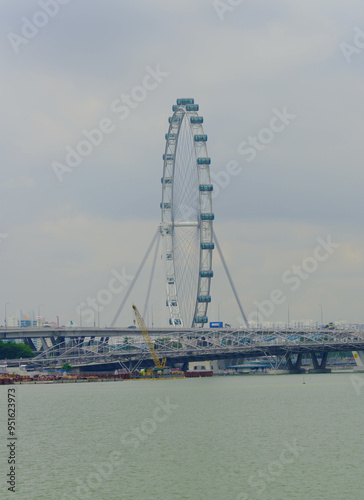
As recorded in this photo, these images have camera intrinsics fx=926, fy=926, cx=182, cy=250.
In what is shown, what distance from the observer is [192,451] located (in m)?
45.1

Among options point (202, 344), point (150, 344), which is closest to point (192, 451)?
point (150, 344)

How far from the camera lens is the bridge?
149875mm

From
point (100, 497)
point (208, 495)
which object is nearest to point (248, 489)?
point (208, 495)

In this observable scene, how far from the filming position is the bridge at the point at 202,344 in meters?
150

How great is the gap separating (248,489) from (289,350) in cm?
11751

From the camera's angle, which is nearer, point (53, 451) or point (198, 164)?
point (53, 451)

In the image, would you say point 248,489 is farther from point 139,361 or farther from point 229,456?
point 139,361

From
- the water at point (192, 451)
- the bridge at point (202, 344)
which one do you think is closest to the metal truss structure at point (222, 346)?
the bridge at point (202, 344)

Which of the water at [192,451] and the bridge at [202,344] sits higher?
the water at [192,451]

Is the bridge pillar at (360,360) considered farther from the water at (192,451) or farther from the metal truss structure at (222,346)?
the water at (192,451)

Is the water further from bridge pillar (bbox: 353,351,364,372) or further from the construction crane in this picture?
bridge pillar (bbox: 353,351,364,372)

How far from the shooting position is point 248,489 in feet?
115

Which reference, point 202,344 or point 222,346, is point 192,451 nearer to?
point 222,346

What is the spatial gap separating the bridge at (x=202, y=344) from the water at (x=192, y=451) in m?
73.3
